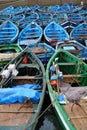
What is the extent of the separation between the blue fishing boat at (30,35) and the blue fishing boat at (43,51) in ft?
3.57

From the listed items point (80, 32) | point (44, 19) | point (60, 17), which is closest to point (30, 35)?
point (80, 32)

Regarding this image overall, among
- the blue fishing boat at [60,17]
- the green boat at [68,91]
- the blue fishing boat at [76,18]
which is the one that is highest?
the blue fishing boat at [60,17]

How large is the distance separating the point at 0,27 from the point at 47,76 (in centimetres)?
880

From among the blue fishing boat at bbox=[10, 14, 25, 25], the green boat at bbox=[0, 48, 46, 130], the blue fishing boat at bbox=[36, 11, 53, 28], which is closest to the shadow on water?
the green boat at bbox=[0, 48, 46, 130]

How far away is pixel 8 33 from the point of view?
58.7 ft

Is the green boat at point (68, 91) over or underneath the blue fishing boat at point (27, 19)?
underneath

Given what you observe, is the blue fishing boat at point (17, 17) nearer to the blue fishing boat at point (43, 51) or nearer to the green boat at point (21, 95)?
the blue fishing boat at point (43, 51)

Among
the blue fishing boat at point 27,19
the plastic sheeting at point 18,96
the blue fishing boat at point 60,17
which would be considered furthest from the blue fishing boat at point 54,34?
the plastic sheeting at point 18,96

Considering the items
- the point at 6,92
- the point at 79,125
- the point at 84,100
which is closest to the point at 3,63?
the point at 6,92

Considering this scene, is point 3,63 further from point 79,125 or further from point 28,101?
point 79,125

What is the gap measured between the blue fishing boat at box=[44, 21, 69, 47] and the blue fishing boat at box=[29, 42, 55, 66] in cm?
122

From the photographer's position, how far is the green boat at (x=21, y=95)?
27.1 ft

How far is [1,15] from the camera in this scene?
24.6m

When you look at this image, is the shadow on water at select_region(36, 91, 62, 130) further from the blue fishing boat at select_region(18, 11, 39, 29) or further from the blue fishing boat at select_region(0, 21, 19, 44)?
the blue fishing boat at select_region(18, 11, 39, 29)
